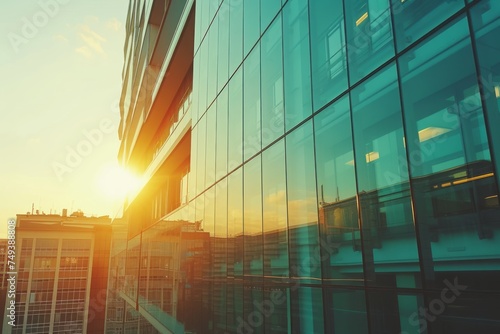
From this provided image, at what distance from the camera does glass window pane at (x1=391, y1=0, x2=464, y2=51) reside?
16.0 feet

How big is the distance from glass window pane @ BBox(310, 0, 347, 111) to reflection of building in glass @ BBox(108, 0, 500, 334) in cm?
4

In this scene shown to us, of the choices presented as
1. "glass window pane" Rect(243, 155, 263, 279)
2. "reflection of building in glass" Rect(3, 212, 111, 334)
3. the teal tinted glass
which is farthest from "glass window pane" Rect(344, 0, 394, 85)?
"reflection of building in glass" Rect(3, 212, 111, 334)

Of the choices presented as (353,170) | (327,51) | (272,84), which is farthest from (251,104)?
(353,170)

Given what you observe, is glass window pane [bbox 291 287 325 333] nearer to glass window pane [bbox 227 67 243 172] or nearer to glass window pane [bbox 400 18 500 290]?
glass window pane [bbox 400 18 500 290]

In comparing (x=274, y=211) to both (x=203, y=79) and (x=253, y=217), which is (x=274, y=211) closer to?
(x=253, y=217)

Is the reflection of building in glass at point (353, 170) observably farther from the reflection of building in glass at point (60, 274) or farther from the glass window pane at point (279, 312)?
the reflection of building in glass at point (60, 274)

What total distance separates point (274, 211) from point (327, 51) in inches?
151

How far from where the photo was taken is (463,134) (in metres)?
4.43

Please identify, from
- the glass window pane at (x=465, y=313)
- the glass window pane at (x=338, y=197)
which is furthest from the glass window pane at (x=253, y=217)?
the glass window pane at (x=465, y=313)

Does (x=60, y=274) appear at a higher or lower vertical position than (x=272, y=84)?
lower

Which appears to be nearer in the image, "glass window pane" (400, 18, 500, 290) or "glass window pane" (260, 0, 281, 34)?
"glass window pane" (400, 18, 500, 290)

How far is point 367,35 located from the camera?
6.20m

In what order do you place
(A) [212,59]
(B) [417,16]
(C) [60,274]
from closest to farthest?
(B) [417,16] → (A) [212,59] → (C) [60,274]

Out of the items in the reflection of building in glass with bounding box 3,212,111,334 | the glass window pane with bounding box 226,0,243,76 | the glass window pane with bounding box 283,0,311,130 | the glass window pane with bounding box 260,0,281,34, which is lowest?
the reflection of building in glass with bounding box 3,212,111,334
